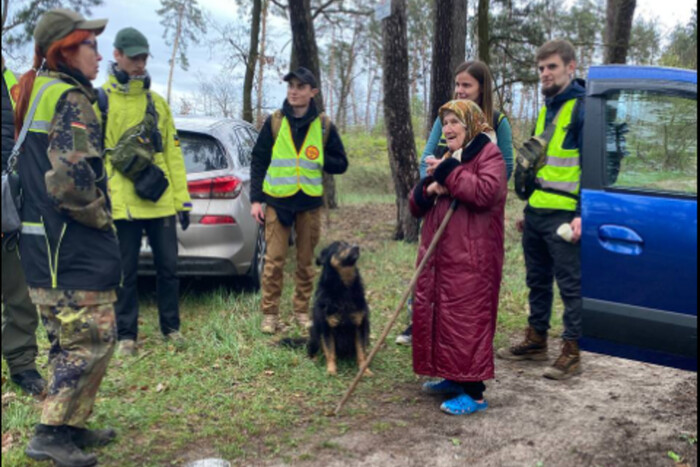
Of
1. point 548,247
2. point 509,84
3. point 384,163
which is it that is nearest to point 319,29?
point 384,163

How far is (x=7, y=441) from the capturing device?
329 cm

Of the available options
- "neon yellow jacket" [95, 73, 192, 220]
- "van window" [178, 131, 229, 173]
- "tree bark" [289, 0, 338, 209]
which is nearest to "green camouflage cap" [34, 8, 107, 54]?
"neon yellow jacket" [95, 73, 192, 220]

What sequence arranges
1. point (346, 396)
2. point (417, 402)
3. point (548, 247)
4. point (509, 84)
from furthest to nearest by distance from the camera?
point (509, 84) < point (548, 247) < point (417, 402) < point (346, 396)

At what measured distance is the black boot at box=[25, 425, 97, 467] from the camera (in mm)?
2953

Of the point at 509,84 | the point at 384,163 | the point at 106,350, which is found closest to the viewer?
the point at 106,350

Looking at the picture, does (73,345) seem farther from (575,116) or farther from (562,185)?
(575,116)

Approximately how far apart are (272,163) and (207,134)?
3.25 feet

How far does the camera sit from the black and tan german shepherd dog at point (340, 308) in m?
4.29

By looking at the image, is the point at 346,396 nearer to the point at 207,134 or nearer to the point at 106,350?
the point at 106,350

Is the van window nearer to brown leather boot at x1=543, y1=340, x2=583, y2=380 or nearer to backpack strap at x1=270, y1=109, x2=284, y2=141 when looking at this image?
backpack strap at x1=270, y1=109, x2=284, y2=141

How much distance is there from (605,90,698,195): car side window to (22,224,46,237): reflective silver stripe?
3106mm

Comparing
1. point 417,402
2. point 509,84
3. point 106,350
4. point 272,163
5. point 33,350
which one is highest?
point 509,84

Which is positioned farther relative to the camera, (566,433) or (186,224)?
(186,224)

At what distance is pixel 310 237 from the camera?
5.30 meters
